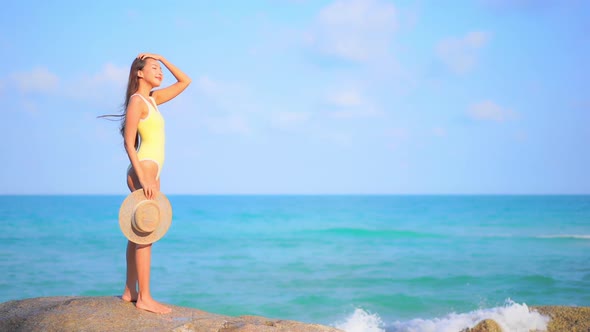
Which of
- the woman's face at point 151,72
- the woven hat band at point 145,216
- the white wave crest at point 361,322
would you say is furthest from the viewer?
the white wave crest at point 361,322

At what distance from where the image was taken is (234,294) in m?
13.1

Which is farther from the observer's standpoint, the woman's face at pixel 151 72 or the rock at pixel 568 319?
the rock at pixel 568 319

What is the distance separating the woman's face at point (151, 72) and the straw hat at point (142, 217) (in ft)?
2.98

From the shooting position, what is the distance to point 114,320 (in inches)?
170

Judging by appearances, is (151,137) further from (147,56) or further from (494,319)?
(494,319)

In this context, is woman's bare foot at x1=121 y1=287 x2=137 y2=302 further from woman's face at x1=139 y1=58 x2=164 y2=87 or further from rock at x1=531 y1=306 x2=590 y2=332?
rock at x1=531 y1=306 x2=590 y2=332

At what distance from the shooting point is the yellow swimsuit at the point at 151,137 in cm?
468

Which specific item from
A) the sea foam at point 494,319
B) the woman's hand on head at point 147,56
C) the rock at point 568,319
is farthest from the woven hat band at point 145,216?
the rock at point 568,319

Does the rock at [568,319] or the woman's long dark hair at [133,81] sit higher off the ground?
the woman's long dark hair at [133,81]

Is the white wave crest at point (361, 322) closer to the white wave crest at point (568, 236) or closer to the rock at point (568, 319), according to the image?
the rock at point (568, 319)

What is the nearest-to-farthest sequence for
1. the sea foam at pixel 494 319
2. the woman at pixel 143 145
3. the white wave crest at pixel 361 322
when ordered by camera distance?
the woman at pixel 143 145
the sea foam at pixel 494 319
the white wave crest at pixel 361 322

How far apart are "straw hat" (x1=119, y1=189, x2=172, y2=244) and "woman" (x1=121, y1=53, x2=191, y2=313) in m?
0.07

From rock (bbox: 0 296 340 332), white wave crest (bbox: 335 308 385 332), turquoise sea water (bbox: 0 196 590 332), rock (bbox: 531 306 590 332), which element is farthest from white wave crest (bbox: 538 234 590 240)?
rock (bbox: 0 296 340 332)

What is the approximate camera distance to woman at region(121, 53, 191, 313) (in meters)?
4.58
